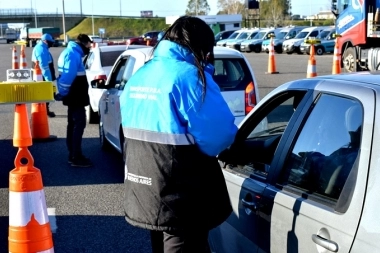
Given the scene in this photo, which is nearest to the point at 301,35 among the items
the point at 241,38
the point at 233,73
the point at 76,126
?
the point at 241,38

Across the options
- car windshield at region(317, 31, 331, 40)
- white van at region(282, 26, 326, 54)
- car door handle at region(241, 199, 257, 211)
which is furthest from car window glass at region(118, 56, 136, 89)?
white van at region(282, 26, 326, 54)

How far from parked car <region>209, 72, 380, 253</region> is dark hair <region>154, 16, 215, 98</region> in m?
0.57

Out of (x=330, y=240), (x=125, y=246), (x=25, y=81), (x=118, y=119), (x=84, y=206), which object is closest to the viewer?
(x=330, y=240)

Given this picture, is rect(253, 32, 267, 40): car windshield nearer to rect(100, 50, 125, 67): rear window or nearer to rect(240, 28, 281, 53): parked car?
rect(240, 28, 281, 53): parked car

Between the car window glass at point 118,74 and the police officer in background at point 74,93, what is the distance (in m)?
0.59

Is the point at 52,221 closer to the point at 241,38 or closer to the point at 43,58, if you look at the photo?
the point at 43,58

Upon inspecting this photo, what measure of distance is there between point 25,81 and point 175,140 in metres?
1.42

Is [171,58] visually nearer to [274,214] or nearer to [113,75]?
[274,214]

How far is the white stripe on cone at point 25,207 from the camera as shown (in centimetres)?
416

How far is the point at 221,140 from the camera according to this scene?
343 cm

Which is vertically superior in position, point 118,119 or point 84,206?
point 118,119

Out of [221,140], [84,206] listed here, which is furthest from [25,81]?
[84,206]

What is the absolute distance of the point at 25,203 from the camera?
4.16 metres

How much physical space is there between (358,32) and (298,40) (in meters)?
24.1
